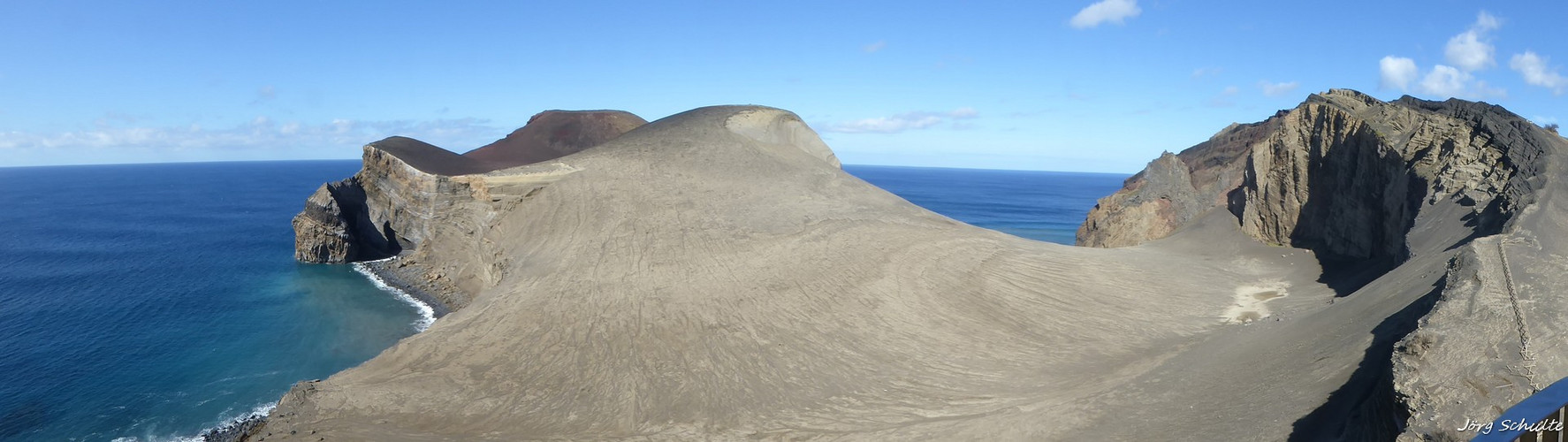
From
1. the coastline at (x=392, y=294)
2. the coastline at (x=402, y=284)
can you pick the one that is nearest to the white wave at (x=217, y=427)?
the coastline at (x=392, y=294)

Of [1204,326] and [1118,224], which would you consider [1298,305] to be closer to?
[1204,326]

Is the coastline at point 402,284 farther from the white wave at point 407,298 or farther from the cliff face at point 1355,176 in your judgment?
the cliff face at point 1355,176

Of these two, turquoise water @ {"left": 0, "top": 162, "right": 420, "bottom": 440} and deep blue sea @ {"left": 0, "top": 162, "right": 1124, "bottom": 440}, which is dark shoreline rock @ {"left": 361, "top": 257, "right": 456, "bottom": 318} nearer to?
deep blue sea @ {"left": 0, "top": 162, "right": 1124, "bottom": 440}

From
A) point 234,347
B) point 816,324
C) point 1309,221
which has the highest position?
point 1309,221

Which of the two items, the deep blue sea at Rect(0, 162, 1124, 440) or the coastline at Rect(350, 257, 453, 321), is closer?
the deep blue sea at Rect(0, 162, 1124, 440)

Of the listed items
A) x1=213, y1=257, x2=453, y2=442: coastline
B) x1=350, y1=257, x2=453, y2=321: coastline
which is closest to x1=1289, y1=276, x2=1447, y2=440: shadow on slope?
x1=213, y1=257, x2=453, y2=442: coastline

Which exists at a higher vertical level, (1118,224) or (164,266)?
(1118,224)

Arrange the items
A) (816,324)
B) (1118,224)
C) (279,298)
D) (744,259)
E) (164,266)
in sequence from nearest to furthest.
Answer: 1. (816,324)
2. (744,259)
3. (279,298)
4. (1118,224)
5. (164,266)

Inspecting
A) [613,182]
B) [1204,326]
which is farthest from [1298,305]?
[613,182]
